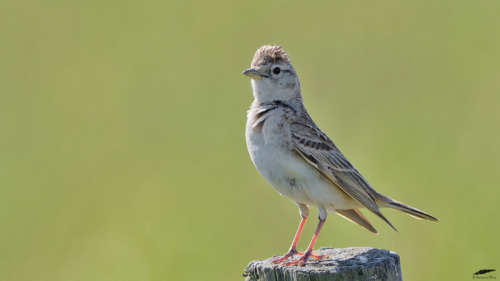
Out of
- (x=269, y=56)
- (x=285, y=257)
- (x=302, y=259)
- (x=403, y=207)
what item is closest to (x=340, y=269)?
(x=302, y=259)

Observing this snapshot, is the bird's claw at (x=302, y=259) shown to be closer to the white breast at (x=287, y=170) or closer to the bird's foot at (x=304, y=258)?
the bird's foot at (x=304, y=258)

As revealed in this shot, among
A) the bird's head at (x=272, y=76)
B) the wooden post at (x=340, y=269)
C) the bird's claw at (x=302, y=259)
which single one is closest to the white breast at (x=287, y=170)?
the bird's head at (x=272, y=76)

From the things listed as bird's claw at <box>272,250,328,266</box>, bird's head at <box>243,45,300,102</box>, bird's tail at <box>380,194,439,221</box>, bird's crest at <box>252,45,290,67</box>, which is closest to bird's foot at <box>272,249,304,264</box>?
bird's claw at <box>272,250,328,266</box>

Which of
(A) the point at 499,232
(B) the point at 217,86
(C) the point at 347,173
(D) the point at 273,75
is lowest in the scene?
(A) the point at 499,232

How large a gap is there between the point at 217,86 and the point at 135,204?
110 inches

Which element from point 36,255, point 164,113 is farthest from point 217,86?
point 36,255

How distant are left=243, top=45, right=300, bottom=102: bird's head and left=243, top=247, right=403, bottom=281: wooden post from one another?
2.13 meters

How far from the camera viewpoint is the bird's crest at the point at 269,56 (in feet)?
27.4

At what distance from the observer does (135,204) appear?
1217cm

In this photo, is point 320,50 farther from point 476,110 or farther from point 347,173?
point 347,173

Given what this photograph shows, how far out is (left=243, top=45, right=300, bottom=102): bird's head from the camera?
8.27 m

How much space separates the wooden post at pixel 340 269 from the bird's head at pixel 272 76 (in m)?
2.13

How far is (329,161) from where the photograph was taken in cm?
773

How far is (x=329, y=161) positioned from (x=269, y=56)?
1341mm
